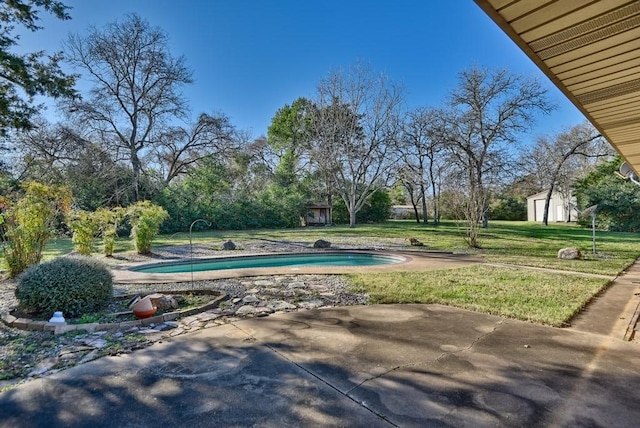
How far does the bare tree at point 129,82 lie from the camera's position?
→ 1895 cm

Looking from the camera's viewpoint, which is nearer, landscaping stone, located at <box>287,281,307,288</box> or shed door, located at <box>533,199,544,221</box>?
landscaping stone, located at <box>287,281,307,288</box>

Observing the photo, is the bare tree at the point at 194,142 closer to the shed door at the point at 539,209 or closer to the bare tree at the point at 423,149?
the bare tree at the point at 423,149

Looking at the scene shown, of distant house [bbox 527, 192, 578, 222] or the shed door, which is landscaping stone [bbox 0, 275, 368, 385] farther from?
the shed door

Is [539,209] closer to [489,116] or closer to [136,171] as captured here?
[489,116]

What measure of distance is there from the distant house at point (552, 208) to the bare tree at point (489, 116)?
12.3m

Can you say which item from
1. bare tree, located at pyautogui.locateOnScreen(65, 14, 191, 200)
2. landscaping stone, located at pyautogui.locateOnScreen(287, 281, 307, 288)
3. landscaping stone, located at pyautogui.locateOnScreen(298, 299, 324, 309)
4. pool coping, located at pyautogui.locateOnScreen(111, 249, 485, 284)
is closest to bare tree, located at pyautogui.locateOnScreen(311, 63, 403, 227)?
bare tree, located at pyautogui.locateOnScreen(65, 14, 191, 200)

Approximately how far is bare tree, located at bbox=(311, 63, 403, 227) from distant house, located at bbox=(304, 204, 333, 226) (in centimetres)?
304

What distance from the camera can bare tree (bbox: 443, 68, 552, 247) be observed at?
21.0m

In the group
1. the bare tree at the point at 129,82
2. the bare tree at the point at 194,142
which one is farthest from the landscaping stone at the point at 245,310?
the bare tree at the point at 194,142

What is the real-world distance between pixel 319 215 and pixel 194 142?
11336 mm

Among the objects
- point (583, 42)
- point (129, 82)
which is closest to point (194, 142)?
point (129, 82)

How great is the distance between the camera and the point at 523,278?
6848 millimetres

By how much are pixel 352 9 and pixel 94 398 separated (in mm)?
12171

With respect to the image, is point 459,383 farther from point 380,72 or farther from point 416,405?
point 380,72
